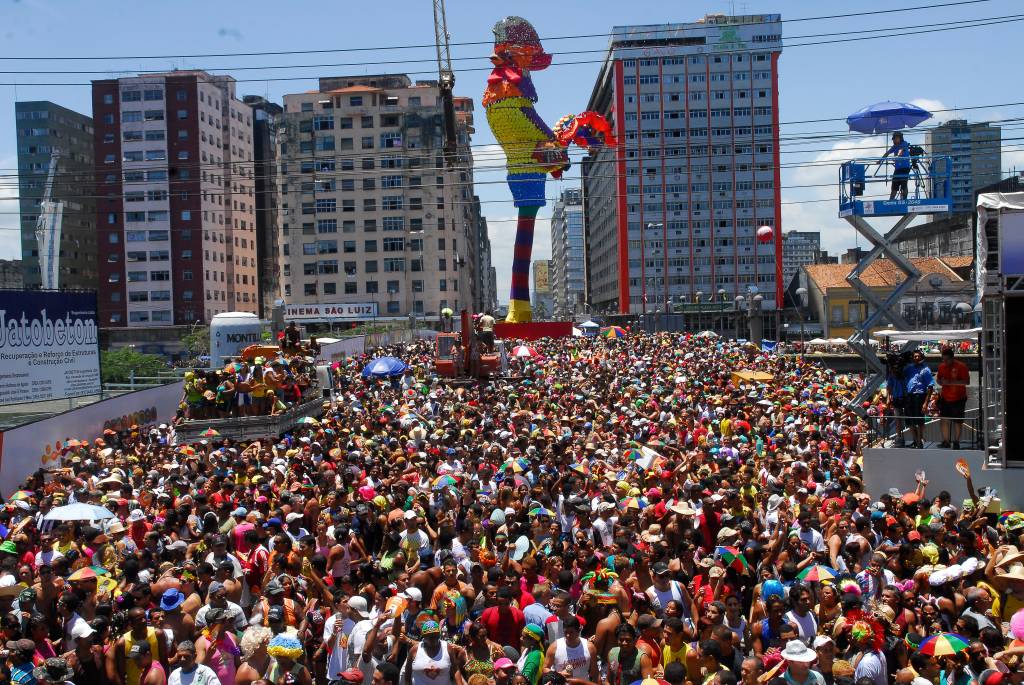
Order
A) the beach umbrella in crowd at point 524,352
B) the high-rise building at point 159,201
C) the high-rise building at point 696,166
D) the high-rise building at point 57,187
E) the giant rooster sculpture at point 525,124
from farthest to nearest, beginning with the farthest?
1. the high-rise building at point 57,187
2. the high-rise building at point 696,166
3. the high-rise building at point 159,201
4. the giant rooster sculpture at point 525,124
5. the beach umbrella in crowd at point 524,352

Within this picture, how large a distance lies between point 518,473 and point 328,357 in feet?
87.7

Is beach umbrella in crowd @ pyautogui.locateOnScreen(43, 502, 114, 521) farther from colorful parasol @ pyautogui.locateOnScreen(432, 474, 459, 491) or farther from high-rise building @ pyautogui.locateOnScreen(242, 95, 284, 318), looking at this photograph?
high-rise building @ pyautogui.locateOnScreen(242, 95, 284, 318)

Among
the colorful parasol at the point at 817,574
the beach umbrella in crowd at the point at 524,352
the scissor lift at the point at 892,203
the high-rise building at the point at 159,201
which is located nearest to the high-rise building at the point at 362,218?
the high-rise building at the point at 159,201

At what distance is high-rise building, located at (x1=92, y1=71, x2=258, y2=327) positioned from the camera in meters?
83.1

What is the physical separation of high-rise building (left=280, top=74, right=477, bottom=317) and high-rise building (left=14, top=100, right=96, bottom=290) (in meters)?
20.3

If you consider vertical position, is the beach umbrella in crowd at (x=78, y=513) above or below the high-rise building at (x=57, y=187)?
below

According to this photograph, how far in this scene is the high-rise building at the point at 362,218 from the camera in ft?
298

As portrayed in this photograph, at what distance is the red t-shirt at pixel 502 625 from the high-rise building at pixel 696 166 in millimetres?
89124

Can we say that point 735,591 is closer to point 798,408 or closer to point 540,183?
point 798,408

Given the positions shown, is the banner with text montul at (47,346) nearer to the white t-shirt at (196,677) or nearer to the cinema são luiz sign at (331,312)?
the white t-shirt at (196,677)

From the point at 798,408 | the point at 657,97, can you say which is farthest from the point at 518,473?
the point at 657,97

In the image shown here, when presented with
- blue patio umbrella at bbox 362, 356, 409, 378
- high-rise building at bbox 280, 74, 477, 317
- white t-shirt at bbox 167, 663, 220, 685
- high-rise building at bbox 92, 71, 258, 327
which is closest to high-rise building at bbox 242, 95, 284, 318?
high-rise building at bbox 280, 74, 477, 317

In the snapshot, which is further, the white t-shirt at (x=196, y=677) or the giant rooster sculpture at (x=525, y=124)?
the giant rooster sculpture at (x=525, y=124)

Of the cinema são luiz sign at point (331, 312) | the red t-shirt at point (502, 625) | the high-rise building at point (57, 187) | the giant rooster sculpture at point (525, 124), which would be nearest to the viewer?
the red t-shirt at point (502, 625)
